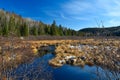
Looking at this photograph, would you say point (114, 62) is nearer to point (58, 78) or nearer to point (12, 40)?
point (12, 40)

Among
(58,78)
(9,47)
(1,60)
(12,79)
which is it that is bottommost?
(58,78)

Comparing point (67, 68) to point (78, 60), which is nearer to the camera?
point (67, 68)

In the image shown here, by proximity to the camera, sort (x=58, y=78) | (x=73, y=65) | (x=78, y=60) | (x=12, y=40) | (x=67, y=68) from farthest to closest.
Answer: (x=78, y=60) → (x=73, y=65) → (x=67, y=68) → (x=58, y=78) → (x=12, y=40)

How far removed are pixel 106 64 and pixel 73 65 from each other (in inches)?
802

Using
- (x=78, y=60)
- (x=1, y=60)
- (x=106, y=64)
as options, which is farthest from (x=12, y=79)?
(x=78, y=60)

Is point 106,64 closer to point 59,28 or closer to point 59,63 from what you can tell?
point 59,63

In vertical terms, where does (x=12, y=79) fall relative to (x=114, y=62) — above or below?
below

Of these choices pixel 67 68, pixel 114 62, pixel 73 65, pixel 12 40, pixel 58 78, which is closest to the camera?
pixel 114 62

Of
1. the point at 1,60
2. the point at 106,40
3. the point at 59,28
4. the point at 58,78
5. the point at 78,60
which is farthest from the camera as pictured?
the point at 59,28

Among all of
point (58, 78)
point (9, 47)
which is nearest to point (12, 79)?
point (9, 47)

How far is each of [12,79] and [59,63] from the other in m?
18.3

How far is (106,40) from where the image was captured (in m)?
5.57

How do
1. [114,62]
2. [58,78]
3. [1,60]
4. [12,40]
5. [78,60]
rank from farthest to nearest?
[78,60] → [58,78] → [1,60] → [12,40] → [114,62]

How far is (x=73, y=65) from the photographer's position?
1014 inches
